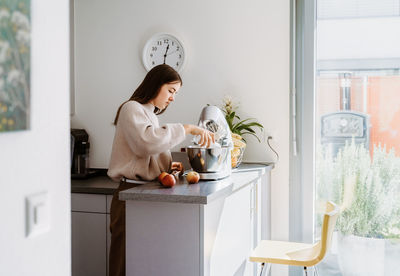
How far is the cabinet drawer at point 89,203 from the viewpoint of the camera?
2.76 m

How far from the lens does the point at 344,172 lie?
3.00m

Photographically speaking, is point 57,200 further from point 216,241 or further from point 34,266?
point 216,241

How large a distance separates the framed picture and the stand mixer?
3.98ft

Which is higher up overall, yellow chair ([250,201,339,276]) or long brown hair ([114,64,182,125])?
long brown hair ([114,64,182,125])

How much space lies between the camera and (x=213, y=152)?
207cm

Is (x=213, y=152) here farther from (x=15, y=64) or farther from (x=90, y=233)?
(x=15, y=64)

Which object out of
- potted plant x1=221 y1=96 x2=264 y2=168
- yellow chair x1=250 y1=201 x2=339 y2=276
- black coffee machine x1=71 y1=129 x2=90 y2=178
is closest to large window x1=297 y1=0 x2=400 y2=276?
potted plant x1=221 y1=96 x2=264 y2=168

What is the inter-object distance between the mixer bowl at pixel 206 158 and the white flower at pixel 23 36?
1234 mm

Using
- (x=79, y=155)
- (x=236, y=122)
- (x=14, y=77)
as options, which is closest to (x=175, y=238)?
(x=14, y=77)

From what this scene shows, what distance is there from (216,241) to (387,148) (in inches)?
64.9

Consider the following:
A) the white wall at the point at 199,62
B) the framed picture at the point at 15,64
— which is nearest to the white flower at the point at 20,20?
the framed picture at the point at 15,64

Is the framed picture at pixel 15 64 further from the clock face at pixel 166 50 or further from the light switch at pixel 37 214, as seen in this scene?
the clock face at pixel 166 50

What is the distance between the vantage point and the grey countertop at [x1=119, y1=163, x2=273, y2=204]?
163cm

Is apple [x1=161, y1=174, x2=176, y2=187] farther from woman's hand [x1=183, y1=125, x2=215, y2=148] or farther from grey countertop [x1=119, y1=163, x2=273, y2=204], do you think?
woman's hand [x1=183, y1=125, x2=215, y2=148]
